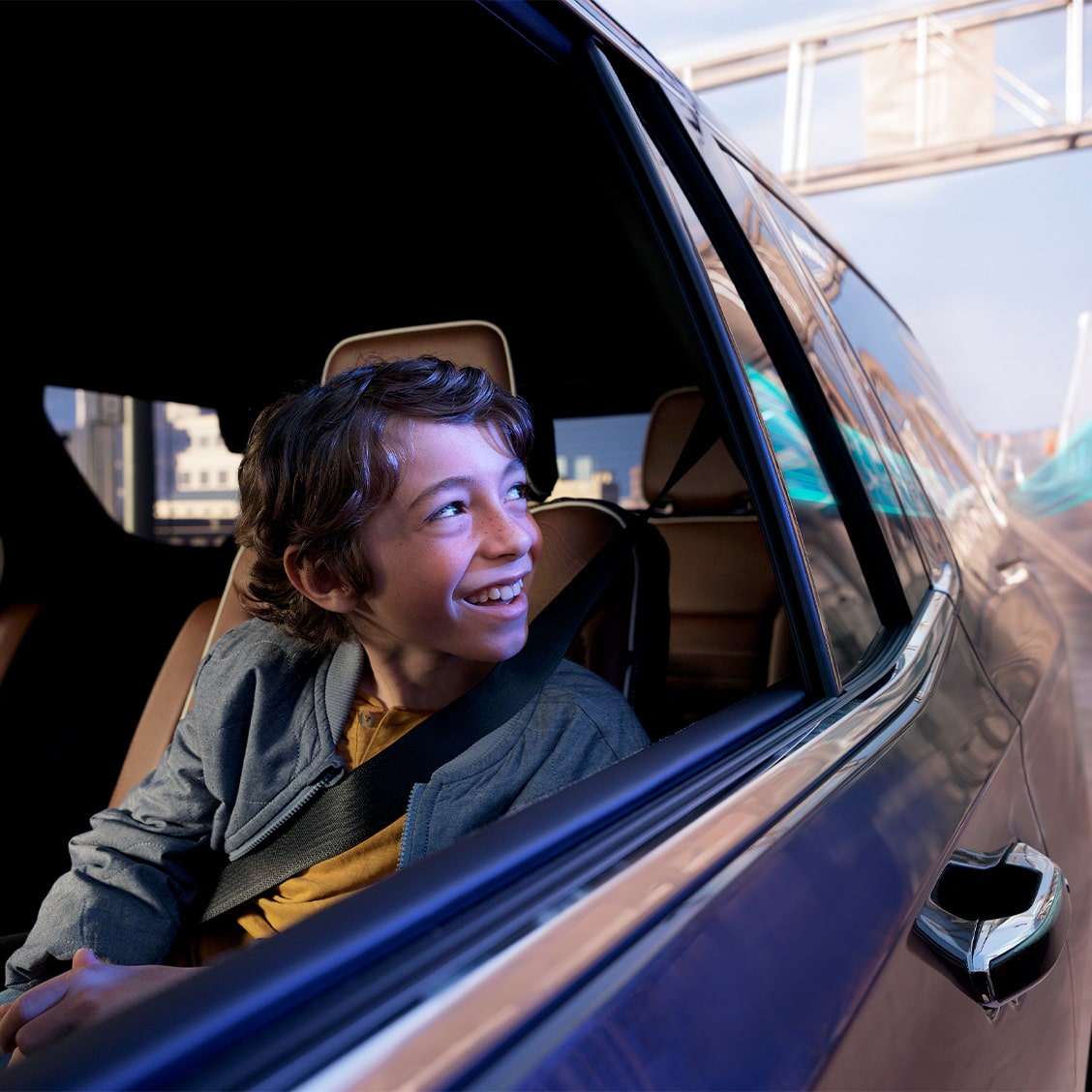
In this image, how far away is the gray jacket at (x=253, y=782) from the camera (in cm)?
118

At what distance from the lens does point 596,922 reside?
62 cm

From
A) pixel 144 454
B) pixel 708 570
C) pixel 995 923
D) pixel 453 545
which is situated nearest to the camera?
pixel 995 923

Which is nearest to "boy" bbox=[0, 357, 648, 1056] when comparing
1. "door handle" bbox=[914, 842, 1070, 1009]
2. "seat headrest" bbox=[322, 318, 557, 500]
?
"seat headrest" bbox=[322, 318, 557, 500]

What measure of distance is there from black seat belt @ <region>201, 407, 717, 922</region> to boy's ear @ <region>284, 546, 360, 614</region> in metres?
0.19

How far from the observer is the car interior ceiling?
1.97m

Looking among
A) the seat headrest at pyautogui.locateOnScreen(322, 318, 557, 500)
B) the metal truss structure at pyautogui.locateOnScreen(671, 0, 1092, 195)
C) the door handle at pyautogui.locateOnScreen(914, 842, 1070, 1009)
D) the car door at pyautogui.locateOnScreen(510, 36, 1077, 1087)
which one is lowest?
the door handle at pyautogui.locateOnScreen(914, 842, 1070, 1009)

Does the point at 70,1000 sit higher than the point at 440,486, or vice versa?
the point at 440,486

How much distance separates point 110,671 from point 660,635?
135 cm

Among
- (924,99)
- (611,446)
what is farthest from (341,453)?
(924,99)

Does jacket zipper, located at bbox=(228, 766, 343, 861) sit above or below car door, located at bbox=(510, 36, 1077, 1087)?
below

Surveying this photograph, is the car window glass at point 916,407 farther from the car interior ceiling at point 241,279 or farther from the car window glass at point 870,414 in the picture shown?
the car interior ceiling at point 241,279

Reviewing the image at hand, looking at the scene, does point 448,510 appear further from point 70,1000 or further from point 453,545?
point 70,1000

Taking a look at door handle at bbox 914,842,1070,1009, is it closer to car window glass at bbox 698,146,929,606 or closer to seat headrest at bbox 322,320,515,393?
car window glass at bbox 698,146,929,606

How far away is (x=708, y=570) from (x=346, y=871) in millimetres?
1658
